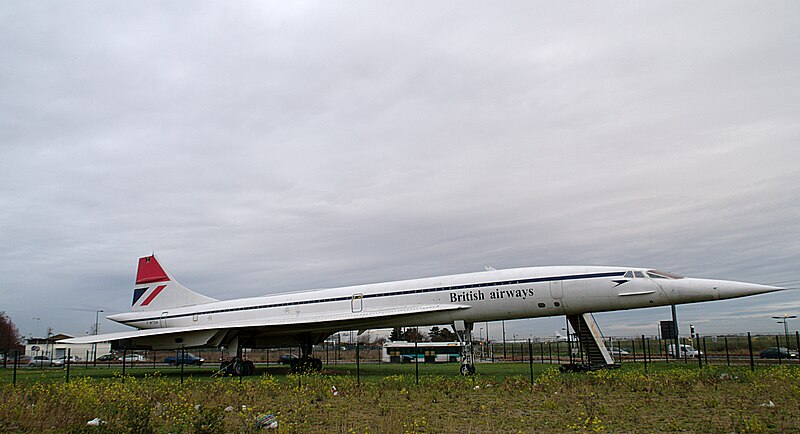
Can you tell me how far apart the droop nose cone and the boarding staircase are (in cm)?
519

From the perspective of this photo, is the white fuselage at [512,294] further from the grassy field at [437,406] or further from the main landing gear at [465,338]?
the grassy field at [437,406]

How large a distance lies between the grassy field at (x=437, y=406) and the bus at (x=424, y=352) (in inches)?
1104

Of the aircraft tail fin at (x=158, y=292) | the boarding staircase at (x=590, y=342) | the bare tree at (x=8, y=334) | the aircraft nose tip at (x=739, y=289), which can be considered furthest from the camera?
the bare tree at (x=8, y=334)

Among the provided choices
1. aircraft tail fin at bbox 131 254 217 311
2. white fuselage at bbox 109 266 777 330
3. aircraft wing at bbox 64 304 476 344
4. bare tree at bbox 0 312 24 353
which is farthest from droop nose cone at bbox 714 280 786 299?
bare tree at bbox 0 312 24 353

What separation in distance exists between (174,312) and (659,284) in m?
24.1

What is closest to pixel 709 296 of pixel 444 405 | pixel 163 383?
pixel 444 405

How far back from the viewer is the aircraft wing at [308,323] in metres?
23.2

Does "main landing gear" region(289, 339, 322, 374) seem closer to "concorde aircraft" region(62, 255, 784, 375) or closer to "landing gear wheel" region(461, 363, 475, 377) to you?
"concorde aircraft" region(62, 255, 784, 375)

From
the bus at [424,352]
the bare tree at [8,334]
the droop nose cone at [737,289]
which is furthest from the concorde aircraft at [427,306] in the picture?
the bare tree at [8,334]

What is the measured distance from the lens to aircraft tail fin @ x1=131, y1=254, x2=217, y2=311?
3155 centimetres

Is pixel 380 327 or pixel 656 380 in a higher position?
pixel 380 327

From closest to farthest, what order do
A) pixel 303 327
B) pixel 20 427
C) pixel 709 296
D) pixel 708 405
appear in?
1. pixel 20 427
2. pixel 708 405
3. pixel 709 296
4. pixel 303 327

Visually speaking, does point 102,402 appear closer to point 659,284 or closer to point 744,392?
point 744,392

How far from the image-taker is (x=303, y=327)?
1013 inches
